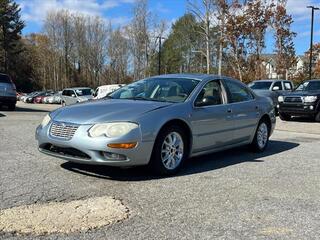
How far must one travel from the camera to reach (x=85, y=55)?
8144cm

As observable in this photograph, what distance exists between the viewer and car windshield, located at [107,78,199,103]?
23.2ft

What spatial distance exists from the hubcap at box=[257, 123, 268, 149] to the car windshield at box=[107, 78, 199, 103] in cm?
208

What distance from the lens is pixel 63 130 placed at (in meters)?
6.13

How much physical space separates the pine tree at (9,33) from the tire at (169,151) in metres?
74.6

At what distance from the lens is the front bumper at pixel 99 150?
5.85m

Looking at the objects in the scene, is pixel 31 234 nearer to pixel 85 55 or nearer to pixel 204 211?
pixel 204 211

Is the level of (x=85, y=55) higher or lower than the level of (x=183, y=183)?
higher

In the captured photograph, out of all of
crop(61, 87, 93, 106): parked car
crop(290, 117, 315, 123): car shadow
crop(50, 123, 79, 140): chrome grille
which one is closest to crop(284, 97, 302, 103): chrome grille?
crop(290, 117, 315, 123): car shadow

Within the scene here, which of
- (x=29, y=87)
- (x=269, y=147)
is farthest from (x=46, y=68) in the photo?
(x=269, y=147)

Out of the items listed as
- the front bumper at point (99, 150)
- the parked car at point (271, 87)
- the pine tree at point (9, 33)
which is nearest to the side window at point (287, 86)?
the parked car at point (271, 87)

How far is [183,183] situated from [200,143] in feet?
3.64

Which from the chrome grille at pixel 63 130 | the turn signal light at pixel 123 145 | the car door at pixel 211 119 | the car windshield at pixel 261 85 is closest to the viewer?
the turn signal light at pixel 123 145

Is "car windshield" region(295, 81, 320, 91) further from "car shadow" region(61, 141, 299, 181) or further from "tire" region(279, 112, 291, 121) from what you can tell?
"car shadow" region(61, 141, 299, 181)

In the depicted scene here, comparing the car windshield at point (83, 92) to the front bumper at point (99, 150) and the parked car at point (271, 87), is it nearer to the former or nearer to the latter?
the parked car at point (271, 87)
